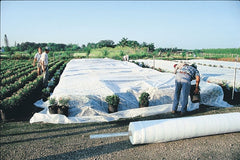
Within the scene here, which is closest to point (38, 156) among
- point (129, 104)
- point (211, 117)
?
A: point (129, 104)

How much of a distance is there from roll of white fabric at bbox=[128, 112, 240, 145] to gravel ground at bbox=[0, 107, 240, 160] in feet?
0.46

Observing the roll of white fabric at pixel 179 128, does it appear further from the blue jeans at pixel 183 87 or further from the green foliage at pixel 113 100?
the green foliage at pixel 113 100

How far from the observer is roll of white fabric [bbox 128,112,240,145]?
300 cm

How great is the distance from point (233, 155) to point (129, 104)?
2.59 meters

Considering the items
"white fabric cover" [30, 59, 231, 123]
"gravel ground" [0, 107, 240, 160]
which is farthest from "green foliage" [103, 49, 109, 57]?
"gravel ground" [0, 107, 240, 160]

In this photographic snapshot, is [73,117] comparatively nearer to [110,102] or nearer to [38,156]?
[110,102]

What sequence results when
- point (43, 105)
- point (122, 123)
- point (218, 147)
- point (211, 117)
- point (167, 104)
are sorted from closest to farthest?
point (218, 147) < point (211, 117) < point (122, 123) < point (167, 104) < point (43, 105)

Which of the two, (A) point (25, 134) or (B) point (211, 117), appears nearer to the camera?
(B) point (211, 117)

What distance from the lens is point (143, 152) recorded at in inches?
117

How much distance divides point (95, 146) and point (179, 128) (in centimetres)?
142

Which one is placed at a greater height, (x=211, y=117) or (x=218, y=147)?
(x=211, y=117)

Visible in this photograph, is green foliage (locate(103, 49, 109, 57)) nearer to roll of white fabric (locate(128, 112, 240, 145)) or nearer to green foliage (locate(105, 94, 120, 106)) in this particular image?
green foliage (locate(105, 94, 120, 106))

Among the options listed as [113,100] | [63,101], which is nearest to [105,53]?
[113,100]

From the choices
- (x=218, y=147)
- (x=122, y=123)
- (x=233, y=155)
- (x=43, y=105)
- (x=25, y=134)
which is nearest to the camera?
(x=233, y=155)
